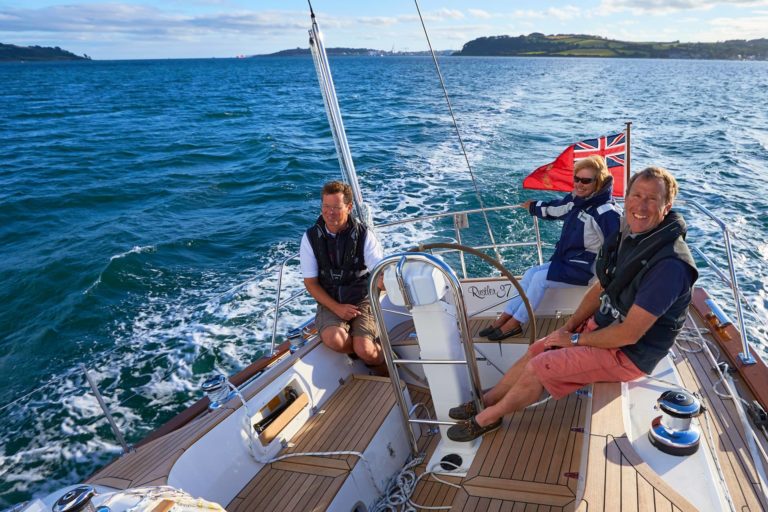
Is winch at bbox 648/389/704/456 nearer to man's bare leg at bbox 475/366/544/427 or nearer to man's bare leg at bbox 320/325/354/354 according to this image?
man's bare leg at bbox 475/366/544/427

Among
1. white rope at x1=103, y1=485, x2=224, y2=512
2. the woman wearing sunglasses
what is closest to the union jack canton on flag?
the woman wearing sunglasses

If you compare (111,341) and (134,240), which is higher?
(134,240)

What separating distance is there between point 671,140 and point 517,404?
15287mm

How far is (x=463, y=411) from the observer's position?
255 cm

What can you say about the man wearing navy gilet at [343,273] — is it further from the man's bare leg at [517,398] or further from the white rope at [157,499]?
the white rope at [157,499]

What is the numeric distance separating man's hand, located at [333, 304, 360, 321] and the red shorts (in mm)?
1344

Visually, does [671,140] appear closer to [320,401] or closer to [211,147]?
[211,147]

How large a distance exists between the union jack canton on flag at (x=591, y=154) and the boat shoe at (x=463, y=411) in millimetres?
2180

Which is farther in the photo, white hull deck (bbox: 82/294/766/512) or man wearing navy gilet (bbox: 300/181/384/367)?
man wearing navy gilet (bbox: 300/181/384/367)

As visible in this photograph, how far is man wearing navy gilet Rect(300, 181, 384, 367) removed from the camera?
3355 millimetres

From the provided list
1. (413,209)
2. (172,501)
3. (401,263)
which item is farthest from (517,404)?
(413,209)

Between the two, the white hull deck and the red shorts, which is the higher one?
the red shorts

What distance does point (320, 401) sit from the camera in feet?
10.5

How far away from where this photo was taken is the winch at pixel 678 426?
183cm
